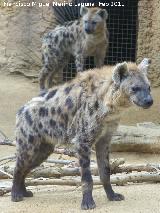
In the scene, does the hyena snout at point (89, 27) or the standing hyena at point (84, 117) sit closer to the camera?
the standing hyena at point (84, 117)

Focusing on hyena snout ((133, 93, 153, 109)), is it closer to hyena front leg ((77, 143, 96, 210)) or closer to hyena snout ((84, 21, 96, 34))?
hyena front leg ((77, 143, 96, 210))

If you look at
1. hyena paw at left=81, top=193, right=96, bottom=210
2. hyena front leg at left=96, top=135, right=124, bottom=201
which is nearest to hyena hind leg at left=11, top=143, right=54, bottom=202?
hyena front leg at left=96, top=135, right=124, bottom=201

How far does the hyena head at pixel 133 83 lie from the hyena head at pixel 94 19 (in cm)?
453

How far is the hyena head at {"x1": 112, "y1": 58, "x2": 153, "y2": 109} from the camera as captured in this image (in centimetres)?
477

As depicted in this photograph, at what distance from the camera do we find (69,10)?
10250mm

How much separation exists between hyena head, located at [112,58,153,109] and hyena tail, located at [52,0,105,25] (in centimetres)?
535

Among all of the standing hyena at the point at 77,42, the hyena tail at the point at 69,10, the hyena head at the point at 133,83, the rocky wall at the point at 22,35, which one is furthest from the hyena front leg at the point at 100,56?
the hyena head at the point at 133,83

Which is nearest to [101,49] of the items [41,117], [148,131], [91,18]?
[91,18]

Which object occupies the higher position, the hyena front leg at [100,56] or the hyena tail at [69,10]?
the hyena tail at [69,10]

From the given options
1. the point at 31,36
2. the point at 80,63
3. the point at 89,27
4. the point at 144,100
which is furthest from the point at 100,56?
the point at 144,100

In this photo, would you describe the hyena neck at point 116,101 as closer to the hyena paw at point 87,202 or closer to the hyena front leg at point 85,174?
the hyena front leg at point 85,174

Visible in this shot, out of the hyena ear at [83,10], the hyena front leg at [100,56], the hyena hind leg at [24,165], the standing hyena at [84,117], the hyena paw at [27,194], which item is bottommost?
the hyena paw at [27,194]

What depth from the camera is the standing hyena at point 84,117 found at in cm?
487

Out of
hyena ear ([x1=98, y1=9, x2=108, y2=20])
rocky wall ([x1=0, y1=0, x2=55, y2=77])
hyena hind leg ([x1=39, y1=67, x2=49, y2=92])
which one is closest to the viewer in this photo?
hyena ear ([x1=98, y1=9, x2=108, y2=20])
